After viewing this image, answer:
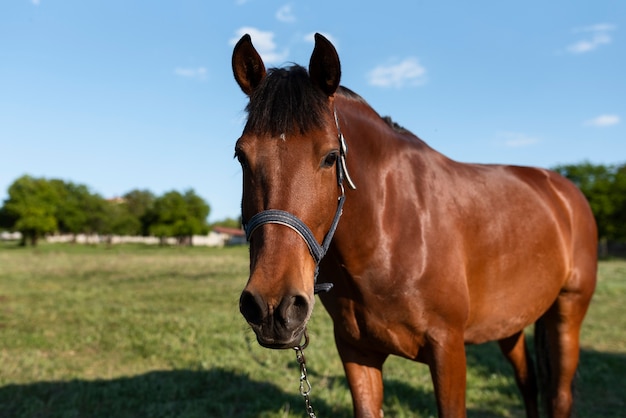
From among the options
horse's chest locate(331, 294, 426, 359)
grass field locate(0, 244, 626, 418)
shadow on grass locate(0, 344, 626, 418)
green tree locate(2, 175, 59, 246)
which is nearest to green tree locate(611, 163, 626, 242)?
grass field locate(0, 244, 626, 418)

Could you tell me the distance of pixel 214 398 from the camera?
197 inches

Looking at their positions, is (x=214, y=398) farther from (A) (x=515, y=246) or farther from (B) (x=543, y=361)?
(A) (x=515, y=246)

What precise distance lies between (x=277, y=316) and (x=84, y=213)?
82701 millimetres

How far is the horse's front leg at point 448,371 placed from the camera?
257 cm

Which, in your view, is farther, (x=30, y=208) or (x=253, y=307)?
(x=30, y=208)

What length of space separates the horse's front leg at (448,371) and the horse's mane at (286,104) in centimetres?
140

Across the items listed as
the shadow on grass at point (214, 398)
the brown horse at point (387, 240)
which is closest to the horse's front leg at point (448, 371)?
the brown horse at point (387, 240)

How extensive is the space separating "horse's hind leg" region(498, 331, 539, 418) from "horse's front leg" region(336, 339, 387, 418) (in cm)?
202

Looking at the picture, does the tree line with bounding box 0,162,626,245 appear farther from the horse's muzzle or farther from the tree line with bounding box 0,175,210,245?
the horse's muzzle

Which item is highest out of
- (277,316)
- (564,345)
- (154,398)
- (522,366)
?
(277,316)

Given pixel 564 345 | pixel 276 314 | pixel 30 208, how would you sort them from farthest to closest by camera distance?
pixel 30 208, pixel 564 345, pixel 276 314

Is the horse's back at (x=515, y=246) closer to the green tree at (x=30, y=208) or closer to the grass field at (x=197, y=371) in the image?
the grass field at (x=197, y=371)

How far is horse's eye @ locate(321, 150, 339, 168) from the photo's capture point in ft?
6.45

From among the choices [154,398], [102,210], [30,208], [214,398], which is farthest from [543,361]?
[102,210]
